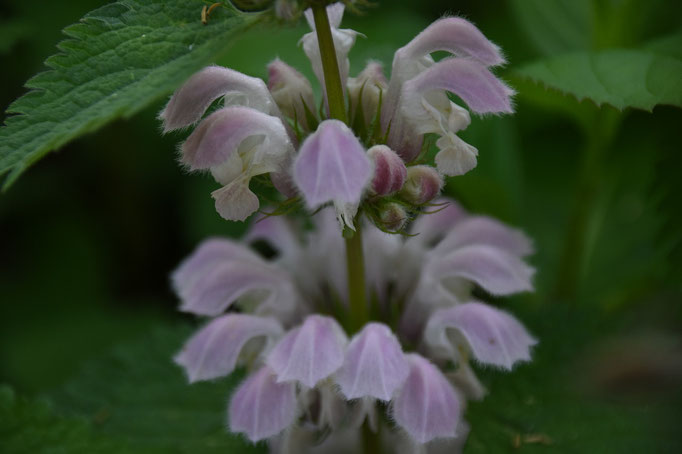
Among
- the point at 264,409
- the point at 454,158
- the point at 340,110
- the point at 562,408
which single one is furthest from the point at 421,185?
the point at 562,408

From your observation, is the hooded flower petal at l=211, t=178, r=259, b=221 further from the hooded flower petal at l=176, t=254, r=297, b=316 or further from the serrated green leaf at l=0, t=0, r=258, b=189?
the hooded flower petal at l=176, t=254, r=297, b=316

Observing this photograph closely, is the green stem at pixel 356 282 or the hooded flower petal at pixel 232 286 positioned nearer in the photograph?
the green stem at pixel 356 282

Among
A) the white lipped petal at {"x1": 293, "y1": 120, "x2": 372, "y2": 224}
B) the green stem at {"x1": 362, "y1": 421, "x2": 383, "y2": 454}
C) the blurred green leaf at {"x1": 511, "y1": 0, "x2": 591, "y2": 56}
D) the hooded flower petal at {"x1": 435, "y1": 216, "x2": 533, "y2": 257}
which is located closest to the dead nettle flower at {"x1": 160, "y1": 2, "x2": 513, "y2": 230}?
the white lipped petal at {"x1": 293, "y1": 120, "x2": 372, "y2": 224}

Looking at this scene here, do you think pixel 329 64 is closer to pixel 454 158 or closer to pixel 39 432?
pixel 454 158

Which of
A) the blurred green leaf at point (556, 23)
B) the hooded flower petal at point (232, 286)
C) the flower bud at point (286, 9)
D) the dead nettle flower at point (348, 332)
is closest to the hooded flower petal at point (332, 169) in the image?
the flower bud at point (286, 9)

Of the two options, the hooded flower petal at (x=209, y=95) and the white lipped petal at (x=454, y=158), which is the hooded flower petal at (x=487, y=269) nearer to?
the white lipped petal at (x=454, y=158)

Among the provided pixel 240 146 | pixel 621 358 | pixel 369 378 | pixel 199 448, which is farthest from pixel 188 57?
pixel 621 358
